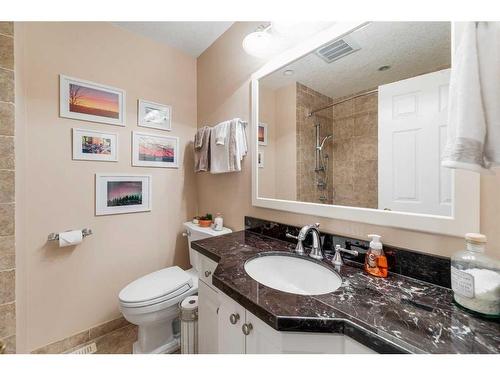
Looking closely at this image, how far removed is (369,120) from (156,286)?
4.83ft

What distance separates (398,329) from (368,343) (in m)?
0.08

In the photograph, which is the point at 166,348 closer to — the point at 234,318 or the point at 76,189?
the point at 234,318

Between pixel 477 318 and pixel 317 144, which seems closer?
pixel 477 318

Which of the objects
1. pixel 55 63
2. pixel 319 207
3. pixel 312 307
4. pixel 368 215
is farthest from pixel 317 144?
pixel 55 63

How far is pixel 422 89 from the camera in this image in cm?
73

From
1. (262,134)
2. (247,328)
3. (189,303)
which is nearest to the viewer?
(247,328)

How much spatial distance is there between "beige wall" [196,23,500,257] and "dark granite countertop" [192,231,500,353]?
0.15 m

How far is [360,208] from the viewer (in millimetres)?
851

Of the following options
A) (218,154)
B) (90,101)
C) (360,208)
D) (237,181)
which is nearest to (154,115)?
(90,101)

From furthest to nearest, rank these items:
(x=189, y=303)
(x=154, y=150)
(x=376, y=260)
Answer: (x=154, y=150) < (x=189, y=303) < (x=376, y=260)

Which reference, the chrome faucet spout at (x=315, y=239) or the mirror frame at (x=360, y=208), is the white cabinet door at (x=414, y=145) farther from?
the chrome faucet spout at (x=315, y=239)

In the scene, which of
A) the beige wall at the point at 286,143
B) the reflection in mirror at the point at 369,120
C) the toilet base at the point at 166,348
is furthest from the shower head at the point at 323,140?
the toilet base at the point at 166,348
